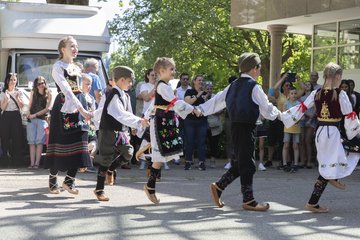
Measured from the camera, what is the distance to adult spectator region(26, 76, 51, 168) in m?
12.6

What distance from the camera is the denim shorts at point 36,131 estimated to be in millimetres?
12758

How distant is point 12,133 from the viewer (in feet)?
42.7

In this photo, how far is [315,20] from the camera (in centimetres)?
1989

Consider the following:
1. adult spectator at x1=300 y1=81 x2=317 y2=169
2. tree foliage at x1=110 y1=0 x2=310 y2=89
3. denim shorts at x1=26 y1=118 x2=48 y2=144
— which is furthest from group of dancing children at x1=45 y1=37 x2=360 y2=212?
tree foliage at x1=110 y1=0 x2=310 y2=89

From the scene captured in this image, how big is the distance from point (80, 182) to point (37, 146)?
8.52 ft

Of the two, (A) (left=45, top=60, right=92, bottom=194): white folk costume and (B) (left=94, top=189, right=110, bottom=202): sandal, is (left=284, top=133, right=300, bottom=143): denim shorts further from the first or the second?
(B) (left=94, top=189, right=110, bottom=202): sandal

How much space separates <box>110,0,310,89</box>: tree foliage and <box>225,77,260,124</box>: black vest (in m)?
19.7

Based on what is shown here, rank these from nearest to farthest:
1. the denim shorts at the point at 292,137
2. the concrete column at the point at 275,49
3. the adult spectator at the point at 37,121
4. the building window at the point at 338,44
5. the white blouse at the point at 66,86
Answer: the white blouse at the point at 66,86 < the adult spectator at the point at 37,121 < the denim shorts at the point at 292,137 < the building window at the point at 338,44 < the concrete column at the point at 275,49

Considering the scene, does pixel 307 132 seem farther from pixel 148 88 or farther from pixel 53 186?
pixel 53 186

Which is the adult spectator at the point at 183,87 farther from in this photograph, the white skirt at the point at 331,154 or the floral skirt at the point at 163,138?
the white skirt at the point at 331,154

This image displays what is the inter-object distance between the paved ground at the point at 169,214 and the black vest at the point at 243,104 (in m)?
1.10

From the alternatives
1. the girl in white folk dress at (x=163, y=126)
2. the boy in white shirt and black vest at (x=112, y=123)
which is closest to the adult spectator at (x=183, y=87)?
the boy in white shirt and black vest at (x=112, y=123)

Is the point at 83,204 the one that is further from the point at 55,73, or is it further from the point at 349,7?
the point at 349,7

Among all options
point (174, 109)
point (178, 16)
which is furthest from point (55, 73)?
point (178, 16)
